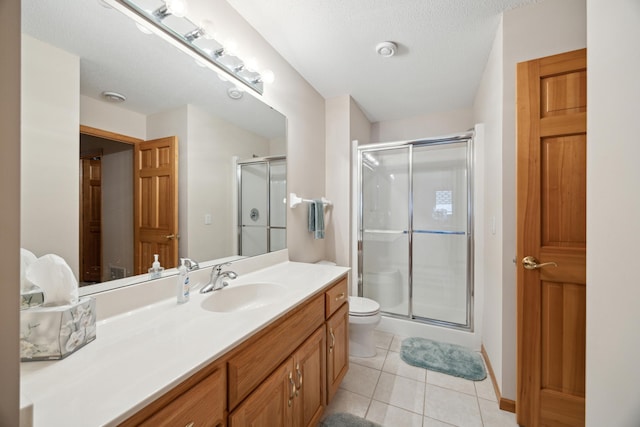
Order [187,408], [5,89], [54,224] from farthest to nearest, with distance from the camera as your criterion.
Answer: [54,224], [187,408], [5,89]

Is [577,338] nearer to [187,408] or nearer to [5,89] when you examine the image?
[187,408]

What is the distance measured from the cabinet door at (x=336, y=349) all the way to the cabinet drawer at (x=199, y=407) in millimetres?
774

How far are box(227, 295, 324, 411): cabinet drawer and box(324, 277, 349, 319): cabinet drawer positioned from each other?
6.1 inches

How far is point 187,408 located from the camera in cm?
65

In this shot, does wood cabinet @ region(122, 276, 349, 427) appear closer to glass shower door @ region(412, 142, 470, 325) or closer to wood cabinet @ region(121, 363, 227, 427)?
wood cabinet @ region(121, 363, 227, 427)

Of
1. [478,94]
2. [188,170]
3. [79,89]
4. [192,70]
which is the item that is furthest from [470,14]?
[79,89]

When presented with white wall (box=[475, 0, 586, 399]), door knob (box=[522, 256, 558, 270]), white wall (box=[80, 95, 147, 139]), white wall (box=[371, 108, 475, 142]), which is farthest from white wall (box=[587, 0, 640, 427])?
white wall (box=[371, 108, 475, 142])

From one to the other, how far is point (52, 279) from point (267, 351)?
0.68m

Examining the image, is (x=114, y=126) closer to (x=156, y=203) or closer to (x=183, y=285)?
(x=156, y=203)

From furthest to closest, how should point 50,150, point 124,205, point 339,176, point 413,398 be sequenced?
1. point 339,176
2. point 413,398
3. point 124,205
4. point 50,150

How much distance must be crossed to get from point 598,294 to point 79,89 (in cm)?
170

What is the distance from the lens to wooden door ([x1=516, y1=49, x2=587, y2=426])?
1.30 m

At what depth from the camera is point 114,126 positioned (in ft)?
3.35

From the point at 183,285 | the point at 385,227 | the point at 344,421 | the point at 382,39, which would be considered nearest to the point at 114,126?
the point at 183,285
